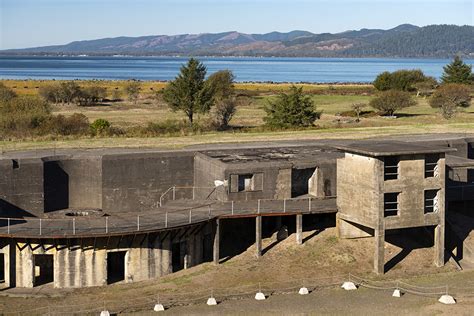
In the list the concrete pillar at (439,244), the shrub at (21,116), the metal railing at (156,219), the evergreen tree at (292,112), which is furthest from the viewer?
the evergreen tree at (292,112)

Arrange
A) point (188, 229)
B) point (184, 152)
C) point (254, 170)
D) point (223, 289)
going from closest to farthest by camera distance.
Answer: point (223, 289), point (188, 229), point (254, 170), point (184, 152)

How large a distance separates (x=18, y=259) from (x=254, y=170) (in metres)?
13.9

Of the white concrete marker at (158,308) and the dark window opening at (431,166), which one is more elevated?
the dark window opening at (431,166)

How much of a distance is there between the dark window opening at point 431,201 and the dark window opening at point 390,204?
6.28 feet

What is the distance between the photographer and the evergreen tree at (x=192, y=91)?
8344 cm

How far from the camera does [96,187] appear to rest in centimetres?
4672

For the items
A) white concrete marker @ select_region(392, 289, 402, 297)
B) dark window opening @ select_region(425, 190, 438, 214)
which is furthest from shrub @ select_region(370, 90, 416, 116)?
white concrete marker @ select_region(392, 289, 402, 297)

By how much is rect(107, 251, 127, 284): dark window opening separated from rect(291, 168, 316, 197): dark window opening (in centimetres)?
1116

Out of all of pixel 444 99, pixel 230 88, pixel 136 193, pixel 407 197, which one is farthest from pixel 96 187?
pixel 230 88

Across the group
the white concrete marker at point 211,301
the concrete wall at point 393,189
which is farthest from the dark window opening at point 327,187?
the white concrete marker at point 211,301

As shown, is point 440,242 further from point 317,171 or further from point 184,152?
point 184,152

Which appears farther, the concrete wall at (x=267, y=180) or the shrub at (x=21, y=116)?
the shrub at (x=21, y=116)

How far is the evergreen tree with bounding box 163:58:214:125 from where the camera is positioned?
83438 mm

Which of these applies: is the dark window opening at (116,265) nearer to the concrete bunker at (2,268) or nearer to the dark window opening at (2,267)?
the concrete bunker at (2,268)
